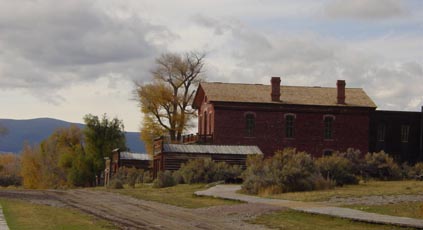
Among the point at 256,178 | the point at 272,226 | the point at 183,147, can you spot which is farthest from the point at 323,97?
the point at 272,226

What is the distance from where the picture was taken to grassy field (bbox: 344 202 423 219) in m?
23.1

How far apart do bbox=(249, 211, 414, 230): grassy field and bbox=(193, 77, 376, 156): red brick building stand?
39.8 m

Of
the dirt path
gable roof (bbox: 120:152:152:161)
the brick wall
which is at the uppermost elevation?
the brick wall

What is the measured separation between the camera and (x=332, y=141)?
219 ft

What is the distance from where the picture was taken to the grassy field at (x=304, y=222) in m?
20.9

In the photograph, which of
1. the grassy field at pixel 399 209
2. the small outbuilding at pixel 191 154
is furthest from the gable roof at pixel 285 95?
the grassy field at pixel 399 209

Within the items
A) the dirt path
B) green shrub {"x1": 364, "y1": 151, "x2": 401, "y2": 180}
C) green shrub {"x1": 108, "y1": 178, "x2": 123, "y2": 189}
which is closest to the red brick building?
green shrub {"x1": 108, "y1": 178, "x2": 123, "y2": 189}

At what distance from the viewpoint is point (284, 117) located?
2584 inches

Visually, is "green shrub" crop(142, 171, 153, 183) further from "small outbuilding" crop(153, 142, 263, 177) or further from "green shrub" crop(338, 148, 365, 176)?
"green shrub" crop(338, 148, 365, 176)

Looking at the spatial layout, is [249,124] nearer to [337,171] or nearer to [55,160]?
[337,171]

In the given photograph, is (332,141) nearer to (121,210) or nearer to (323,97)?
(323,97)

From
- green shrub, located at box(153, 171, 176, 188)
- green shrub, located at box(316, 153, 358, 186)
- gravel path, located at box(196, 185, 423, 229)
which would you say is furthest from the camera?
green shrub, located at box(153, 171, 176, 188)

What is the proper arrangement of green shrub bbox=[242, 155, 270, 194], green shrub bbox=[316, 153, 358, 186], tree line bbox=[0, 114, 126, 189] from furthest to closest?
tree line bbox=[0, 114, 126, 189]
green shrub bbox=[316, 153, 358, 186]
green shrub bbox=[242, 155, 270, 194]

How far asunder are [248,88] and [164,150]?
16.3 m
